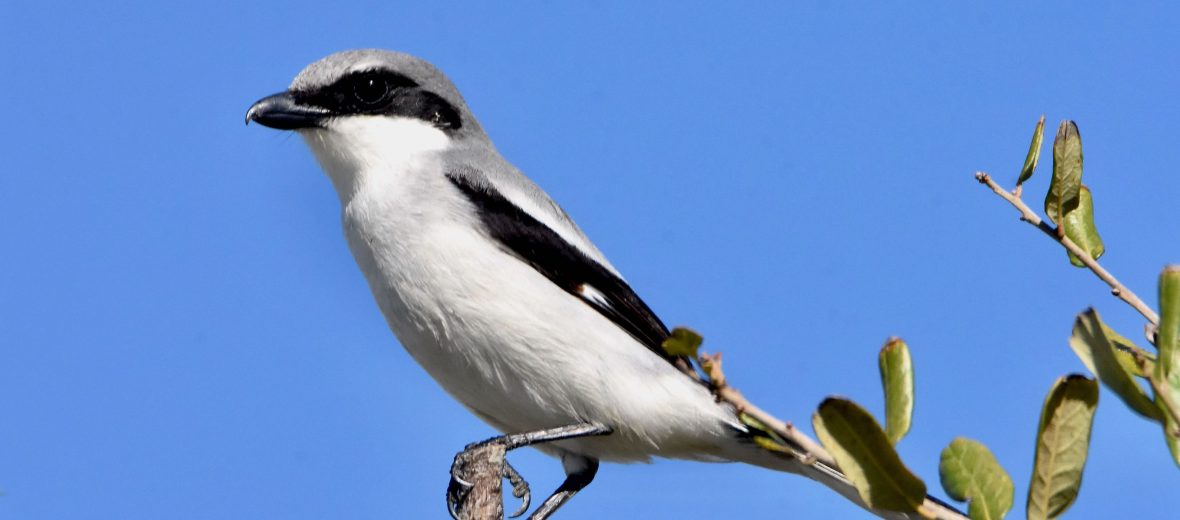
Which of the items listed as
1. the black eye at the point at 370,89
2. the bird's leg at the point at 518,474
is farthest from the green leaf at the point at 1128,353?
the black eye at the point at 370,89

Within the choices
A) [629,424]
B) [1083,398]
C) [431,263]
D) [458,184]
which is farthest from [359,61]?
[1083,398]

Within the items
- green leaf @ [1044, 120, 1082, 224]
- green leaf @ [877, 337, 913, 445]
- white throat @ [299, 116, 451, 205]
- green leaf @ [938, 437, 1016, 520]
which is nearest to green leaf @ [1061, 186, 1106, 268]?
green leaf @ [1044, 120, 1082, 224]

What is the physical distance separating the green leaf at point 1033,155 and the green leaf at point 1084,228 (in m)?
0.12

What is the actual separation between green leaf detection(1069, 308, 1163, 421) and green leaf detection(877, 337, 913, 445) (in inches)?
10.5

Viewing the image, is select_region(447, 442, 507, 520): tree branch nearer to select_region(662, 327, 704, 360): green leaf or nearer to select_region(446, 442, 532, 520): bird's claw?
select_region(446, 442, 532, 520): bird's claw

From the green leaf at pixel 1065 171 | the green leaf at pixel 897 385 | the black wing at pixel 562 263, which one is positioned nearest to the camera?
the green leaf at pixel 897 385

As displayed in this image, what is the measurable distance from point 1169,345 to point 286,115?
3857mm

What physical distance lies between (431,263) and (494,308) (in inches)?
9.8

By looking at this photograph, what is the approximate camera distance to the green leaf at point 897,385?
172 centimetres

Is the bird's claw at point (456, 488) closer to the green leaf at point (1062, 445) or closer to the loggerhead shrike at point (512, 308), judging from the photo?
the loggerhead shrike at point (512, 308)

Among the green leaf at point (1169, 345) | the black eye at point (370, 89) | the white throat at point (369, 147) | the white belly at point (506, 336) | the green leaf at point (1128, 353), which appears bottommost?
the green leaf at point (1169, 345)

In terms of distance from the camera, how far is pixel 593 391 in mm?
4316

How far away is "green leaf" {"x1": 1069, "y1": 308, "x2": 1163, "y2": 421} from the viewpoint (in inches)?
57.2

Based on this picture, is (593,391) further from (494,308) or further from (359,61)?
(359,61)
